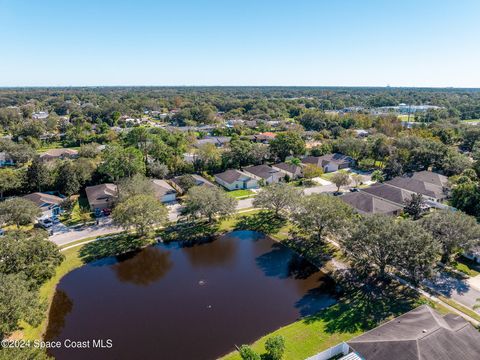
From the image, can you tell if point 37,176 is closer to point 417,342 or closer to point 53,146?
point 53,146

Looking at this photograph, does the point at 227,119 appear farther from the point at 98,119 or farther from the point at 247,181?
the point at 247,181

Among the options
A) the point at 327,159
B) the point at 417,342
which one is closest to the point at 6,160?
the point at 327,159

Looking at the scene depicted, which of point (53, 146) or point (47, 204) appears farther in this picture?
point (53, 146)

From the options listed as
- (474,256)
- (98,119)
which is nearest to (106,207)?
(474,256)

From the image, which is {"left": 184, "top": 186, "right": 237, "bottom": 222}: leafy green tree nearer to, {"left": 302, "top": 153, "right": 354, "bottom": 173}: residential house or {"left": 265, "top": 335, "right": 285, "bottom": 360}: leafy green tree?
{"left": 265, "top": 335, "right": 285, "bottom": 360}: leafy green tree

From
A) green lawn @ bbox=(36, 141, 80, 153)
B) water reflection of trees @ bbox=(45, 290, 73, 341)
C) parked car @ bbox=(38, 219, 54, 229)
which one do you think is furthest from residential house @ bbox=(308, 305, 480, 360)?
green lawn @ bbox=(36, 141, 80, 153)

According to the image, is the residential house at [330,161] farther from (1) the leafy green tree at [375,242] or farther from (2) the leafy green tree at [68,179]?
(2) the leafy green tree at [68,179]
